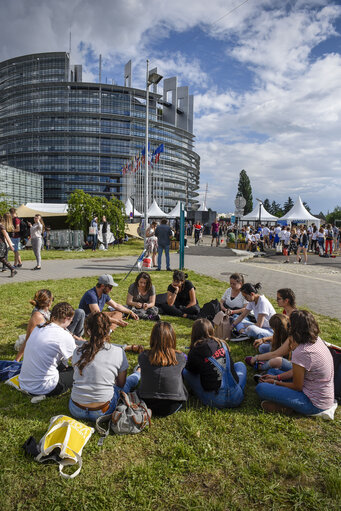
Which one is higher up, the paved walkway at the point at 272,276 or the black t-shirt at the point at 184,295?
the black t-shirt at the point at 184,295

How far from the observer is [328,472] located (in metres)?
2.51

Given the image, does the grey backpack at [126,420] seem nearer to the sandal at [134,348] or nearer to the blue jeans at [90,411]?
the blue jeans at [90,411]

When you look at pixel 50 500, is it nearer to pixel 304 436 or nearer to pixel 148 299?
pixel 304 436

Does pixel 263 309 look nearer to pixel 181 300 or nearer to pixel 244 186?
pixel 181 300

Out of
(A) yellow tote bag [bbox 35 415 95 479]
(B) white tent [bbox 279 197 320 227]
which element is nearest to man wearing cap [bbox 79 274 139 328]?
(A) yellow tote bag [bbox 35 415 95 479]

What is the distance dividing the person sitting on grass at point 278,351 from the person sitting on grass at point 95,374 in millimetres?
1903

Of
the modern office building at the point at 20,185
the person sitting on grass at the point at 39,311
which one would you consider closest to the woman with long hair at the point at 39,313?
the person sitting on grass at the point at 39,311

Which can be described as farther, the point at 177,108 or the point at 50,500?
the point at 177,108

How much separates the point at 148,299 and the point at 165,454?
4057 millimetres

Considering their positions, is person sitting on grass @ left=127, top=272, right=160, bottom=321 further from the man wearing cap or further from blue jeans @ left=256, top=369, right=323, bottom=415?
blue jeans @ left=256, top=369, right=323, bottom=415

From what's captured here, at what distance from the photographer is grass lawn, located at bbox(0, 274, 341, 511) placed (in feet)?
7.37

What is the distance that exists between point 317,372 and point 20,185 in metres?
85.9

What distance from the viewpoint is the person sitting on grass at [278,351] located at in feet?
13.0

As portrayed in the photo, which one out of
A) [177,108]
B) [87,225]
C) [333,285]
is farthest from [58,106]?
[333,285]
